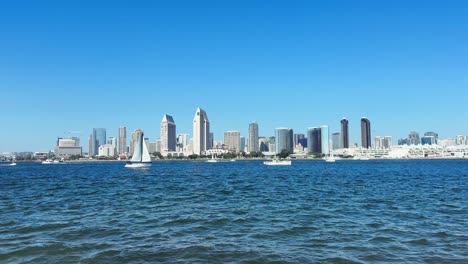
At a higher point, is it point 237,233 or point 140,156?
point 140,156

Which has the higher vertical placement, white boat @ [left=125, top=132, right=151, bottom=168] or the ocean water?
white boat @ [left=125, top=132, right=151, bottom=168]

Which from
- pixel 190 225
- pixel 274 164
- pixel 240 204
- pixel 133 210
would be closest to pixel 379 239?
pixel 190 225

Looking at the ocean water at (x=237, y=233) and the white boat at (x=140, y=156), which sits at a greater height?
the white boat at (x=140, y=156)

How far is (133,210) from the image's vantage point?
2642 cm

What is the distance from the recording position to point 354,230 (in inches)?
730

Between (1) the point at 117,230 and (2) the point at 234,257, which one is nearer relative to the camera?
(2) the point at 234,257

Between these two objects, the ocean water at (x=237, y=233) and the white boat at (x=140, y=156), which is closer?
the ocean water at (x=237, y=233)

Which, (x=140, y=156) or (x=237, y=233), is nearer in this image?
(x=237, y=233)

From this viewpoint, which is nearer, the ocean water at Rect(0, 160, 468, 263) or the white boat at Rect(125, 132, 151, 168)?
the ocean water at Rect(0, 160, 468, 263)

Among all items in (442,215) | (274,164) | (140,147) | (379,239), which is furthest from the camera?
(274,164)

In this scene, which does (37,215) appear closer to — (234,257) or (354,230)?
(234,257)

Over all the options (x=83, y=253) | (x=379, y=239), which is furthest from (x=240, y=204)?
(x=83, y=253)

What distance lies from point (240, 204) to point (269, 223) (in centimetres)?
866

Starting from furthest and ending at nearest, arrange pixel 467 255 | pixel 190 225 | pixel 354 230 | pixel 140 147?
1. pixel 140 147
2. pixel 190 225
3. pixel 354 230
4. pixel 467 255
